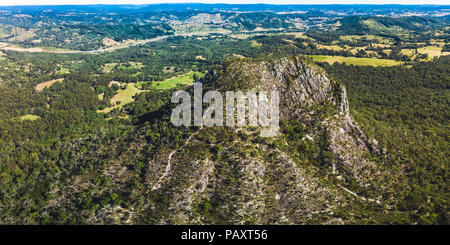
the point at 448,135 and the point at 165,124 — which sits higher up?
the point at 165,124

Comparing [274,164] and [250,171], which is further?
[274,164]

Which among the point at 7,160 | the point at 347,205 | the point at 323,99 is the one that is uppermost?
the point at 323,99

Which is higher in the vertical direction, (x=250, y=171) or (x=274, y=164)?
(x=274, y=164)

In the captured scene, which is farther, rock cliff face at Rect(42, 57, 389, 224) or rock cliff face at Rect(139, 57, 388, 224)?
rock cliff face at Rect(42, 57, 389, 224)

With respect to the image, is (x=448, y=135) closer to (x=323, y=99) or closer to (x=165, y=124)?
(x=323, y=99)

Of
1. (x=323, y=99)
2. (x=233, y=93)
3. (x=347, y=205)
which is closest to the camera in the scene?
(x=347, y=205)

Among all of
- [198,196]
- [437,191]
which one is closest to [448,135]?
[437,191]

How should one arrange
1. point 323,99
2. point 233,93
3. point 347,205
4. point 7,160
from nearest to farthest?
1. point 347,205
2. point 233,93
3. point 323,99
4. point 7,160

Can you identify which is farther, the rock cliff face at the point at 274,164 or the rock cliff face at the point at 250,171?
the rock cliff face at the point at 250,171

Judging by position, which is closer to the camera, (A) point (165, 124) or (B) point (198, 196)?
(B) point (198, 196)
